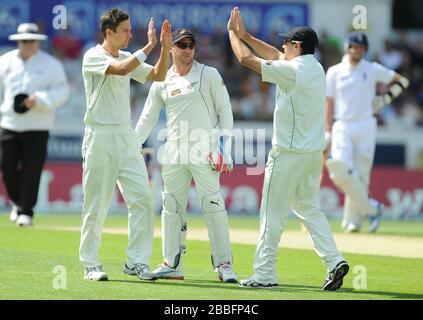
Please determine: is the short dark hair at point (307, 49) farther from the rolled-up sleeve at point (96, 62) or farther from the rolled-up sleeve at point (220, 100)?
the rolled-up sleeve at point (96, 62)

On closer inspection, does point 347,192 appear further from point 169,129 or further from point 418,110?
point 418,110

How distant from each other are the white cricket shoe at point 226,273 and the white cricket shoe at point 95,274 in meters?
1.06

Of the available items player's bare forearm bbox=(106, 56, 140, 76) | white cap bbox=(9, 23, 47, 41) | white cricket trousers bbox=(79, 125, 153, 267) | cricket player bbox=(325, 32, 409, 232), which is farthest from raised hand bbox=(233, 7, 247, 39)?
white cap bbox=(9, 23, 47, 41)

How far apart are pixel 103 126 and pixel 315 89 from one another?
1.90 m

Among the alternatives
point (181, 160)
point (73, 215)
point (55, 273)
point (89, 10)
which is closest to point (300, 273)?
point (181, 160)

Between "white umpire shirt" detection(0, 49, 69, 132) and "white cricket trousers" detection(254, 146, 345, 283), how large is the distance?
6454 mm

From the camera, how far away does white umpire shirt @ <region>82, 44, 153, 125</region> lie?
986 centimetres

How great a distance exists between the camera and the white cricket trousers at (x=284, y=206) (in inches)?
382

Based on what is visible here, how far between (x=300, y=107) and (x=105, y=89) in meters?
1.74

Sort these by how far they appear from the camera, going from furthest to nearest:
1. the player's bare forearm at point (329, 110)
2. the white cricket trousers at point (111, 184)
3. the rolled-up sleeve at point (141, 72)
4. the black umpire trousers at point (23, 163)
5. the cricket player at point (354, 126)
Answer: the player's bare forearm at point (329, 110)
the cricket player at point (354, 126)
the black umpire trousers at point (23, 163)
the white cricket trousers at point (111, 184)
the rolled-up sleeve at point (141, 72)

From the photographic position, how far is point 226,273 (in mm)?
10219

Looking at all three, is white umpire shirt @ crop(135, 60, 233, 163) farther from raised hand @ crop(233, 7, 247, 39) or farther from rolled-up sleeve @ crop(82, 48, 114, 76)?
rolled-up sleeve @ crop(82, 48, 114, 76)

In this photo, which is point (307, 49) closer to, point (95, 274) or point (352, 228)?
point (95, 274)

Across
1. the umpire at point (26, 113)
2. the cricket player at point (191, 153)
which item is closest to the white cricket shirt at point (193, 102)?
the cricket player at point (191, 153)
